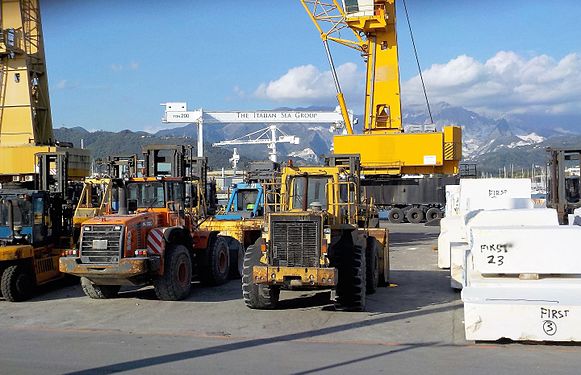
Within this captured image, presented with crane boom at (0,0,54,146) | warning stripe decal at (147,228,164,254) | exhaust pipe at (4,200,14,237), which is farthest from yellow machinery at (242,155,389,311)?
crane boom at (0,0,54,146)

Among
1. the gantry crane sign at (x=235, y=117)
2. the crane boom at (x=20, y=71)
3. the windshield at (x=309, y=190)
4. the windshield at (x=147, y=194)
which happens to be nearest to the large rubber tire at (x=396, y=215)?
the crane boom at (x=20, y=71)

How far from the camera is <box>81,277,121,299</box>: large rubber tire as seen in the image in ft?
44.7

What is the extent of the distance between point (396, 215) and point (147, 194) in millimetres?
25596

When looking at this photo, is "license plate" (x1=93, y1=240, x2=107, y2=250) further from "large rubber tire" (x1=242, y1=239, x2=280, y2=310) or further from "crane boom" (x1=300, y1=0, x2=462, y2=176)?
"crane boom" (x1=300, y1=0, x2=462, y2=176)

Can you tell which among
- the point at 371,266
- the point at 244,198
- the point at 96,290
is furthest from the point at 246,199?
the point at 371,266

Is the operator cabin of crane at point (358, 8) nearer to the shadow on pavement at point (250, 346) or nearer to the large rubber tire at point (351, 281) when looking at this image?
the large rubber tire at point (351, 281)

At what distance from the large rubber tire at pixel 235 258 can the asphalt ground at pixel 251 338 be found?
1579mm

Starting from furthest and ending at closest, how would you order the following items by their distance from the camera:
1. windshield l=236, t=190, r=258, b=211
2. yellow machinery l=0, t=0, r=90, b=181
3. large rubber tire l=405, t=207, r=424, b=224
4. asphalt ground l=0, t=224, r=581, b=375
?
large rubber tire l=405, t=207, r=424, b=224, yellow machinery l=0, t=0, r=90, b=181, windshield l=236, t=190, r=258, b=211, asphalt ground l=0, t=224, r=581, b=375

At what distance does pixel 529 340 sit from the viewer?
29.9 feet

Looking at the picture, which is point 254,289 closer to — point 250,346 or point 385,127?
point 250,346

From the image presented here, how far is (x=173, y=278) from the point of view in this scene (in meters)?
13.1

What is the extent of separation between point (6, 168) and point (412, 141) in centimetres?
1624

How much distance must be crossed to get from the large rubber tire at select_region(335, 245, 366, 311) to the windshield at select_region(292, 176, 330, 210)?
1.36 metres

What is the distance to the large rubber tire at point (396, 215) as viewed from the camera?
3838cm
